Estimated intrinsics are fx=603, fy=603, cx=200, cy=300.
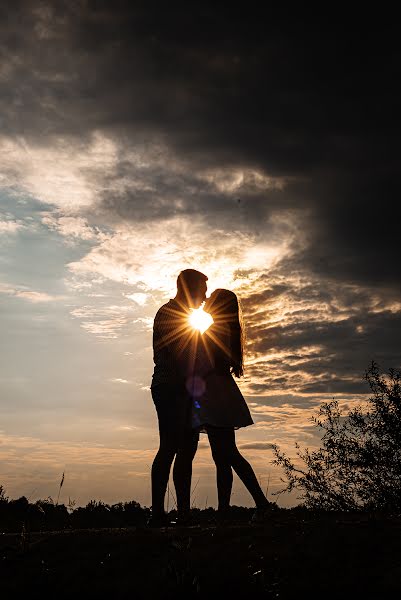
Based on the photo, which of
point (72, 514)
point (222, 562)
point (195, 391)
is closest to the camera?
point (222, 562)

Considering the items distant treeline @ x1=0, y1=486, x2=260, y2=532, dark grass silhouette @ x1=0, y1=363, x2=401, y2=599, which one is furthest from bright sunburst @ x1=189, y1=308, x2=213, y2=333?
distant treeline @ x1=0, y1=486, x2=260, y2=532

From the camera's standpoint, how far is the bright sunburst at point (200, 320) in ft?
20.9

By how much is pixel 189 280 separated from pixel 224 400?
52.8 inches

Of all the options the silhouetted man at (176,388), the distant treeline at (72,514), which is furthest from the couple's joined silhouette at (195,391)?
the distant treeline at (72,514)

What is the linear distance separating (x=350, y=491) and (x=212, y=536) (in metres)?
4.74

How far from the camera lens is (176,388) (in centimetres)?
598

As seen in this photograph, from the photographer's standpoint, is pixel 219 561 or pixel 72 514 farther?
pixel 72 514

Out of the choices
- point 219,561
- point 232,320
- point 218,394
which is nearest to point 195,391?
point 218,394

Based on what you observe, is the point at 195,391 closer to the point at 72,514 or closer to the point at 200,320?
the point at 200,320

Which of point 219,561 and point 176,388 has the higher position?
point 176,388

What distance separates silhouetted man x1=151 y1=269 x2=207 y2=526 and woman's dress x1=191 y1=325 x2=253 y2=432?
0.16 m

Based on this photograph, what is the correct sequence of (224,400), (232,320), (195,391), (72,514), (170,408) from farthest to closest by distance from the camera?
1. (72,514)
2. (232,320)
3. (224,400)
4. (195,391)
5. (170,408)

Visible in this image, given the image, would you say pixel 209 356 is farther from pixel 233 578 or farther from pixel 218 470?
pixel 233 578

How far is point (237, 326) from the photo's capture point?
663 centimetres
